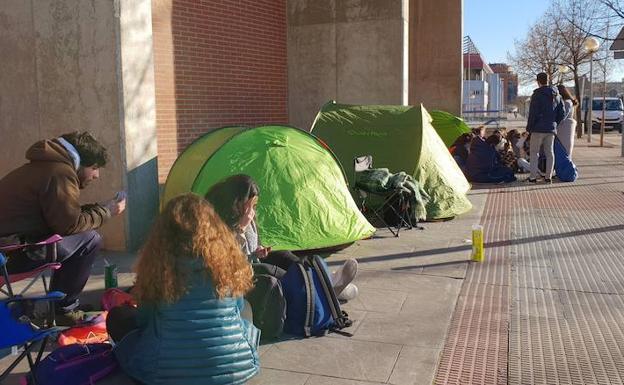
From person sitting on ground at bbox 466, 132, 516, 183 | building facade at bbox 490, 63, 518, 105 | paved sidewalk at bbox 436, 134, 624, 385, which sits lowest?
paved sidewalk at bbox 436, 134, 624, 385

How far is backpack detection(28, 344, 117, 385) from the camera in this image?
3.36 meters

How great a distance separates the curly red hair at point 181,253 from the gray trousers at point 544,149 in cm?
1051

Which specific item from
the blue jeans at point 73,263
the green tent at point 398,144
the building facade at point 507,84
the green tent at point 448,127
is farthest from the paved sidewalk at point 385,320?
the building facade at point 507,84

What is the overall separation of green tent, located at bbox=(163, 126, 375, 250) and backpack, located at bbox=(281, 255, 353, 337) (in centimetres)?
160

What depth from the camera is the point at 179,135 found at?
9023mm

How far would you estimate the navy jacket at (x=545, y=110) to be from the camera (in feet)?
40.0

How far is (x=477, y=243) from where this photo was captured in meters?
6.51

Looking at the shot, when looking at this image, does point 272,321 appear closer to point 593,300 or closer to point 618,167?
point 593,300

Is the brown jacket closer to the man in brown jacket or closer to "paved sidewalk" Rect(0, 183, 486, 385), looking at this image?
the man in brown jacket

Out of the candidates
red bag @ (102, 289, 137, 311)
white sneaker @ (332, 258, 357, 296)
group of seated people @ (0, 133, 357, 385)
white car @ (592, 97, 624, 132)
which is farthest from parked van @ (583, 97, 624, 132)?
group of seated people @ (0, 133, 357, 385)

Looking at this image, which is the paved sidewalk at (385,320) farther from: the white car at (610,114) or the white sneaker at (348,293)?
the white car at (610,114)

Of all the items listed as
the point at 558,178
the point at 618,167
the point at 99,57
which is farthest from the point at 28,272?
the point at 618,167

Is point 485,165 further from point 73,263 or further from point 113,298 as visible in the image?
point 73,263

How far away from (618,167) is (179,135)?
1191cm
